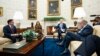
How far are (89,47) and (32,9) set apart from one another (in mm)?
8352

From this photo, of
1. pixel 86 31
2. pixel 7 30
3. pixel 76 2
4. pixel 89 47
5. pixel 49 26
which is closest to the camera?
pixel 89 47

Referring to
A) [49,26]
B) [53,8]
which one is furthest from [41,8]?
[49,26]

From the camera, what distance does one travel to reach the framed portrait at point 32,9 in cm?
1052

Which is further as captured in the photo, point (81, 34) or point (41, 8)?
point (41, 8)

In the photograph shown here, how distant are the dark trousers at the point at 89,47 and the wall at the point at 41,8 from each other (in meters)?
7.74

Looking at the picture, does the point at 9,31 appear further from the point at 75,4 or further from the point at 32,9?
the point at 75,4

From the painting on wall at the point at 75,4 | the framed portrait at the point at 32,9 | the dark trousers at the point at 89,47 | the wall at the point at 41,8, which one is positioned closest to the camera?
the dark trousers at the point at 89,47

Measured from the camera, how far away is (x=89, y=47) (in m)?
2.47

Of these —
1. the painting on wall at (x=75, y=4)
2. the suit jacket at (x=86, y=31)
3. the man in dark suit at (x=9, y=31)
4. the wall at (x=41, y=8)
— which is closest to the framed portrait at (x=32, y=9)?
the wall at (x=41, y=8)

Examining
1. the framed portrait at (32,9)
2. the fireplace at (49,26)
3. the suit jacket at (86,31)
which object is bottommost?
the fireplace at (49,26)

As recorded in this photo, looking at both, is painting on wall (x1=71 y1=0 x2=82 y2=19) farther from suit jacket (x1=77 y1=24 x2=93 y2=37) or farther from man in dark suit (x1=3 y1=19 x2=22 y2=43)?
suit jacket (x1=77 y1=24 x2=93 y2=37)

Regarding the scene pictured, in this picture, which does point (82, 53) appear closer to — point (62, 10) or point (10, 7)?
point (62, 10)

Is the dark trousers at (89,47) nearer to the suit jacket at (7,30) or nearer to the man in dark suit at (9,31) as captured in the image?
the man in dark suit at (9,31)

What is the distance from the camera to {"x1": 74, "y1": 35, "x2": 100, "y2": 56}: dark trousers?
245 cm
